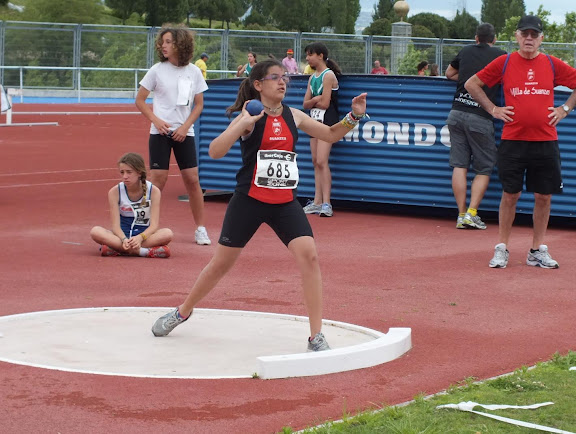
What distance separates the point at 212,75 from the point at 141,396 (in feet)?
128

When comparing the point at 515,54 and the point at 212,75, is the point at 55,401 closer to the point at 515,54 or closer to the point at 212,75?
the point at 515,54

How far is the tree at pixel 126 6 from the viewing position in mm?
77750

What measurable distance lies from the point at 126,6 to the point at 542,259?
7152 cm

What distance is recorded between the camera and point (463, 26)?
105 metres

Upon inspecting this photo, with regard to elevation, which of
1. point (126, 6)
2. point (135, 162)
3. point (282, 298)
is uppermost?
point (126, 6)

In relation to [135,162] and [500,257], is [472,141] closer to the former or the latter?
[500,257]

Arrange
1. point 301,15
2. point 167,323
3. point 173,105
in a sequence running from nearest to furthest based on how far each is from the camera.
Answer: point 167,323
point 173,105
point 301,15

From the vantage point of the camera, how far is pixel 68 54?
42.7 metres

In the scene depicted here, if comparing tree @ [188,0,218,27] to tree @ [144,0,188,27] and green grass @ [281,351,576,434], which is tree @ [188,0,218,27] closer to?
tree @ [144,0,188,27]

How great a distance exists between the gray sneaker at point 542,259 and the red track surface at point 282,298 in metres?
0.12

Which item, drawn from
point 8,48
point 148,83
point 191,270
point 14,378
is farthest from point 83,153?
point 8,48

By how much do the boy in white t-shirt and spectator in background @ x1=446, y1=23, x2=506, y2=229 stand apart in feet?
10.8

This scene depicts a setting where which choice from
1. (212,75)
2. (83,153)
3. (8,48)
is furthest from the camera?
(212,75)

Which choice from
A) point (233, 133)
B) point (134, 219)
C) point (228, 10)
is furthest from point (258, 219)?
point (228, 10)
